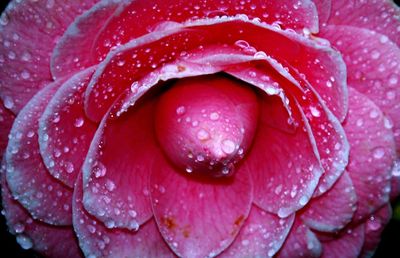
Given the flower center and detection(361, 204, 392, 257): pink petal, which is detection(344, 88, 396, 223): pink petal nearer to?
detection(361, 204, 392, 257): pink petal

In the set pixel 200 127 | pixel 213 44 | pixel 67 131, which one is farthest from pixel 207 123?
pixel 67 131

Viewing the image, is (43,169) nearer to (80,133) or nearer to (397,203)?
(80,133)

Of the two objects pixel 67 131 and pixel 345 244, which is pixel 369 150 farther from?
pixel 67 131

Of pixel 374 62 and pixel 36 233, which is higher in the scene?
pixel 374 62

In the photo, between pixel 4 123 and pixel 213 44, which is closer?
pixel 213 44

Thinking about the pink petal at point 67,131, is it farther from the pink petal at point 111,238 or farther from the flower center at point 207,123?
the flower center at point 207,123

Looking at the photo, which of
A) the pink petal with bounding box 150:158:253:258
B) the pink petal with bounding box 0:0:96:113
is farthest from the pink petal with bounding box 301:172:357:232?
the pink petal with bounding box 0:0:96:113
